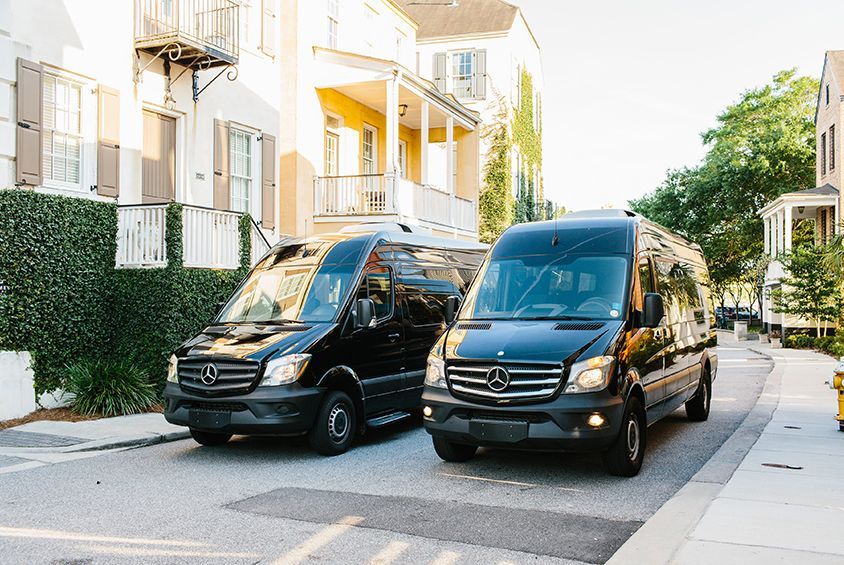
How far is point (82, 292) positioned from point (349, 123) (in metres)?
10.9

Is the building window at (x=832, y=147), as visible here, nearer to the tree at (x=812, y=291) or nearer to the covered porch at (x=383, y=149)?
the tree at (x=812, y=291)

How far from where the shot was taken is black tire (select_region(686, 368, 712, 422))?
1077 centimetres

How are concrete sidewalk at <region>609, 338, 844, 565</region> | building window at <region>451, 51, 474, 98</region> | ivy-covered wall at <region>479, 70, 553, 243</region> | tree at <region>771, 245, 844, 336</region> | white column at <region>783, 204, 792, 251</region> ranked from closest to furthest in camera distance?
1. concrete sidewalk at <region>609, 338, 844, 565</region>
2. tree at <region>771, 245, 844, 336</region>
3. ivy-covered wall at <region>479, 70, 553, 243</region>
4. building window at <region>451, 51, 474, 98</region>
5. white column at <region>783, 204, 792, 251</region>

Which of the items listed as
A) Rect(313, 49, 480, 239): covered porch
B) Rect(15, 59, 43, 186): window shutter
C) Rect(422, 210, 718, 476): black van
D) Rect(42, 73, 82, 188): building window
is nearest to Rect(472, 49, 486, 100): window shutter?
Rect(313, 49, 480, 239): covered porch

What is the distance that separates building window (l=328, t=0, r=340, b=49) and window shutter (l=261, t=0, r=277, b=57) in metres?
3.37

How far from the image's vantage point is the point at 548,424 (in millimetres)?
6863

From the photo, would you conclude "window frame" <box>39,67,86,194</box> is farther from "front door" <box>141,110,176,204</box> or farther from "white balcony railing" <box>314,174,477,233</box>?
"white balcony railing" <box>314,174,477,233</box>

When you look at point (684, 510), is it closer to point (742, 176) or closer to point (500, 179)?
point (500, 179)

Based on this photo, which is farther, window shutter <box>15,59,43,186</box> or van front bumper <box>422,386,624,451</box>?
window shutter <box>15,59,43,186</box>

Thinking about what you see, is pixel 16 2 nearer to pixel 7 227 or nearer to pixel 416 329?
pixel 7 227

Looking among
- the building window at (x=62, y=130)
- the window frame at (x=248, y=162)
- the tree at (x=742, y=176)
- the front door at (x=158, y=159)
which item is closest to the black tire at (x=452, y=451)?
the building window at (x=62, y=130)

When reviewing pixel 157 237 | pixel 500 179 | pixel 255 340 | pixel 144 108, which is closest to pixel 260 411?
pixel 255 340

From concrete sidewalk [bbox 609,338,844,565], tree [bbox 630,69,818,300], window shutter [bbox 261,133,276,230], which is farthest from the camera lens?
tree [bbox 630,69,818,300]

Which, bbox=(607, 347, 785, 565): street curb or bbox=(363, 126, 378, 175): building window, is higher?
bbox=(363, 126, 378, 175): building window
